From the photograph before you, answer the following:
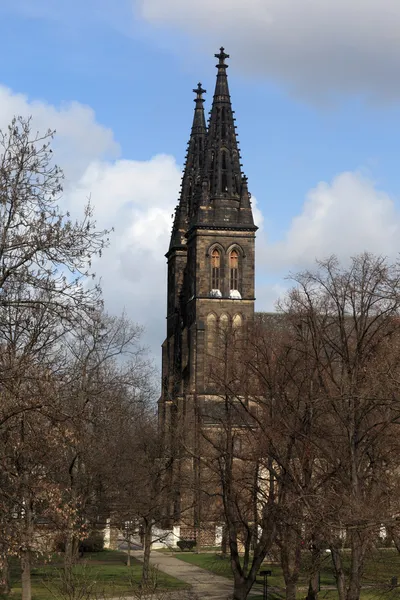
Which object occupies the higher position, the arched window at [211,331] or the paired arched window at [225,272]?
the paired arched window at [225,272]

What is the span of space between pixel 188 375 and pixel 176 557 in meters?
22.2

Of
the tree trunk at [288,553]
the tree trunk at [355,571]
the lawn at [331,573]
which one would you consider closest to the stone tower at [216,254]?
the lawn at [331,573]

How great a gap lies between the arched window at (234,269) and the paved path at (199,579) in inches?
1053

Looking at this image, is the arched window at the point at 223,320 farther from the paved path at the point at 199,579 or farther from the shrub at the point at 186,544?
the paved path at the point at 199,579

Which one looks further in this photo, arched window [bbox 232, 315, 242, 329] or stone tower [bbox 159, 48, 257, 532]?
stone tower [bbox 159, 48, 257, 532]

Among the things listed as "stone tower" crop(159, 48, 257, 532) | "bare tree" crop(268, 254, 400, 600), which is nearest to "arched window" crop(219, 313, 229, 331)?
"stone tower" crop(159, 48, 257, 532)

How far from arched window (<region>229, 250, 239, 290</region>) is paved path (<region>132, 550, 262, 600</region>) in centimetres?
2674

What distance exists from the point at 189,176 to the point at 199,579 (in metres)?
51.4

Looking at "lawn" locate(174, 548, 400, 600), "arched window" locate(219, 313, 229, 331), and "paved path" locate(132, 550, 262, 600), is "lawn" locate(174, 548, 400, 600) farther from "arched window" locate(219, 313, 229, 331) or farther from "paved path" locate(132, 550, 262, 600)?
"arched window" locate(219, 313, 229, 331)

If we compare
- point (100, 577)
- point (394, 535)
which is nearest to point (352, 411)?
point (394, 535)

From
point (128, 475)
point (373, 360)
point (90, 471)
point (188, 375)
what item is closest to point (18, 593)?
point (90, 471)

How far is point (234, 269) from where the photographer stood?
81.1 metres

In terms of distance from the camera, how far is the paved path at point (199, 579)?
40.6m

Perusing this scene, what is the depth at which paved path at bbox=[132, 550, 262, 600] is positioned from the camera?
40.6m
